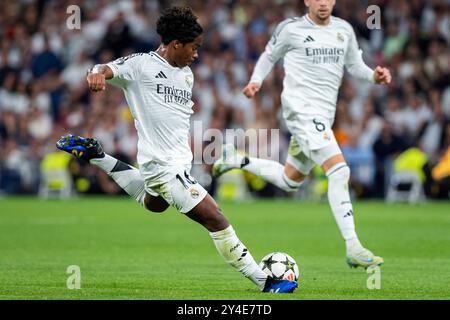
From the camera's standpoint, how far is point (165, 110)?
923cm

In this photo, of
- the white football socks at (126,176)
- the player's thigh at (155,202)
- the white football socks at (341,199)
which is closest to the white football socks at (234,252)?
the player's thigh at (155,202)

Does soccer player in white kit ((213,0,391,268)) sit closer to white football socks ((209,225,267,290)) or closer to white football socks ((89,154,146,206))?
white football socks ((89,154,146,206))

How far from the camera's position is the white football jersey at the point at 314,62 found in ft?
39.1

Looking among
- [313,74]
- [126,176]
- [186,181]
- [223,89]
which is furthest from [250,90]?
[223,89]

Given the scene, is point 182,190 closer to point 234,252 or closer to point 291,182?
point 234,252

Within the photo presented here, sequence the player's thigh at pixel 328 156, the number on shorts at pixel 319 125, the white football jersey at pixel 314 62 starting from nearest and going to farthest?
the player's thigh at pixel 328 156, the number on shorts at pixel 319 125, the white football jersey at pixel 314 62

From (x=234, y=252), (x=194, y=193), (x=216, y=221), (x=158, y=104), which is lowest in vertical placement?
(x=234, y=252)

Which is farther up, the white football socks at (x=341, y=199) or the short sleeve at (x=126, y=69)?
the short sleeve at (x=126, y=69)

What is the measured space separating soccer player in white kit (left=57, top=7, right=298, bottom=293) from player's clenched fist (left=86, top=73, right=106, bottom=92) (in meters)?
0.39

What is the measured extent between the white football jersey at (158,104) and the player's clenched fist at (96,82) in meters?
0.60

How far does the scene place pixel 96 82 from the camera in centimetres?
841

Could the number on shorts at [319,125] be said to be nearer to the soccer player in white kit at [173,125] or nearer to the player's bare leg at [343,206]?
the player's bare leg at [343,206]

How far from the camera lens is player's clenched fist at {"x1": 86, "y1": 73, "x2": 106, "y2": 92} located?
8383 mm

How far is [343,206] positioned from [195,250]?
324 centimetres
